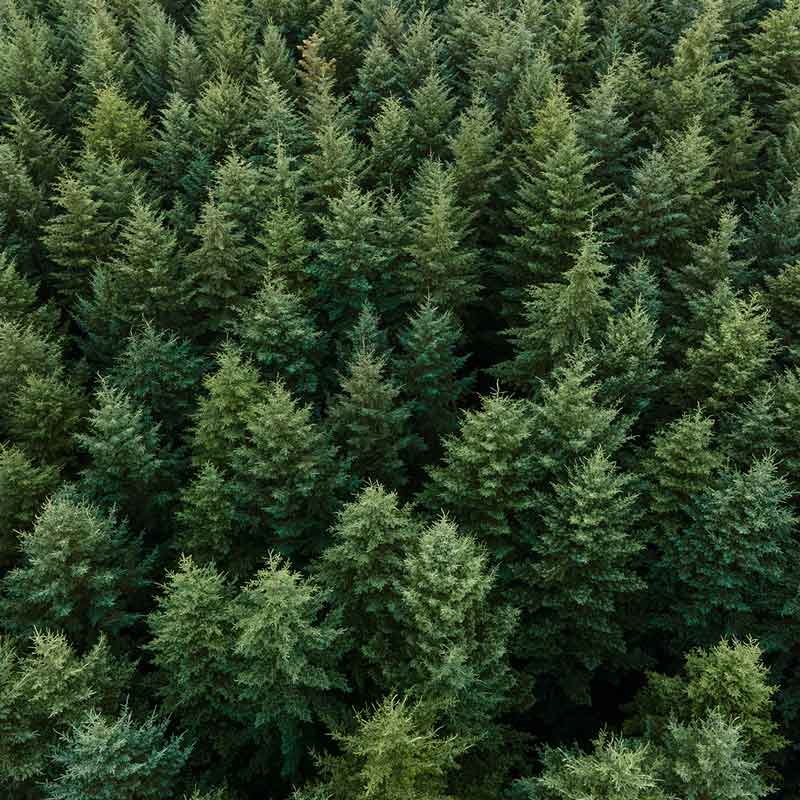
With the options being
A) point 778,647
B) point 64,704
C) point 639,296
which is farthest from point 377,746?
point 639,296

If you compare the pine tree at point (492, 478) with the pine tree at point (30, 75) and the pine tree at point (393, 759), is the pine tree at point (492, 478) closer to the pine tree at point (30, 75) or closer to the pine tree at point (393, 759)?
the pine tree at point (393, 759)

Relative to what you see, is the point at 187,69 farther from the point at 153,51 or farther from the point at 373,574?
the point at 373,574

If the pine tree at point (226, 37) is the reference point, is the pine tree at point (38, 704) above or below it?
below

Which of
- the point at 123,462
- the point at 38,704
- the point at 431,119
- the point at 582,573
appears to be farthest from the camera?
the point at 431,119

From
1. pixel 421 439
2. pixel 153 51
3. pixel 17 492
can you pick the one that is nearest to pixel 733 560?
pixel 421 439

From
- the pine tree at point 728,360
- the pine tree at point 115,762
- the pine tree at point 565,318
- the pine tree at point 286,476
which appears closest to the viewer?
the pine tree at point 115,762

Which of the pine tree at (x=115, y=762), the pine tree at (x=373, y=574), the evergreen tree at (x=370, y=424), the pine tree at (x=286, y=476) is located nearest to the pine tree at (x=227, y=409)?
the pine tree at (x=286, y=476)
